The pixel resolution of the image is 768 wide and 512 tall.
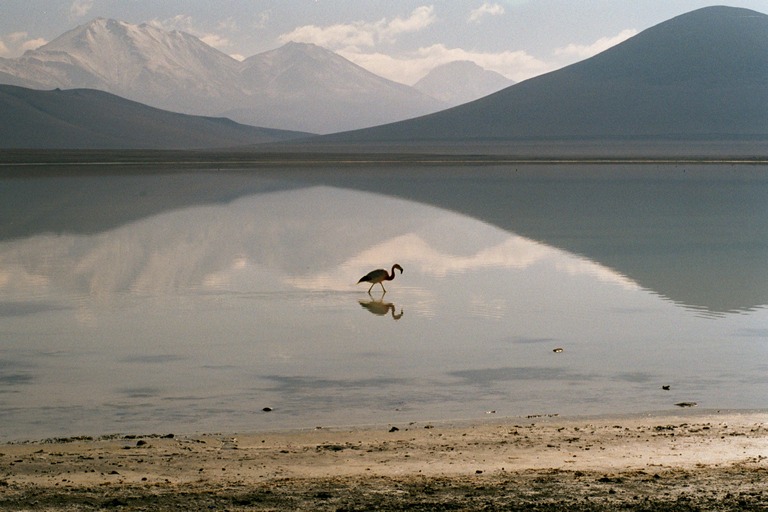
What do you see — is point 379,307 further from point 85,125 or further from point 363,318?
point 85,125

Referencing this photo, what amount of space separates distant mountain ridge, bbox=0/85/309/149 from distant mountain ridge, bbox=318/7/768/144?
133 feet

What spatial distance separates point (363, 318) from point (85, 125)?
167961 millimetres

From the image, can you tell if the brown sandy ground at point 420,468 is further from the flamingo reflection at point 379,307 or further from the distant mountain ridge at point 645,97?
the distant mountain ridge at point 645,97

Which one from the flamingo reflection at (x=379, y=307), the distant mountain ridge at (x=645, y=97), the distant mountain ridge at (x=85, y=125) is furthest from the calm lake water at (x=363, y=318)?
the distant mountain ridge at (x=85, y=125)

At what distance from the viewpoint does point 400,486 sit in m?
5.32

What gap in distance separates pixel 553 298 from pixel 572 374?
4.19m

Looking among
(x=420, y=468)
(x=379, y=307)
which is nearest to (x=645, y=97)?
(x=379, y=307)

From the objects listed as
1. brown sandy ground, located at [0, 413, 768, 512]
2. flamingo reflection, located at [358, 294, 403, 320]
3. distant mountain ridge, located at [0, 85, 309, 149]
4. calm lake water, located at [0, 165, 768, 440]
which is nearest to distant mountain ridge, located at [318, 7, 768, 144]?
distant mountain ridge, located at [0, 85, 309, 149]

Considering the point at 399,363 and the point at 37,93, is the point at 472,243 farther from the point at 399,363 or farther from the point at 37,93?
the point at 37,93

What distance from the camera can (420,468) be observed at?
5.76 m

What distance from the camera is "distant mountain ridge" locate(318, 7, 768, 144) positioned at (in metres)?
121

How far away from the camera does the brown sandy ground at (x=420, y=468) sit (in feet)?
16.6

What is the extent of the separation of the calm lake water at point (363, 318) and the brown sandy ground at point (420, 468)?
1.73 ft

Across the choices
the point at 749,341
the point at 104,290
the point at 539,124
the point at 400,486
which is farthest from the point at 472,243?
the point at 539,124
